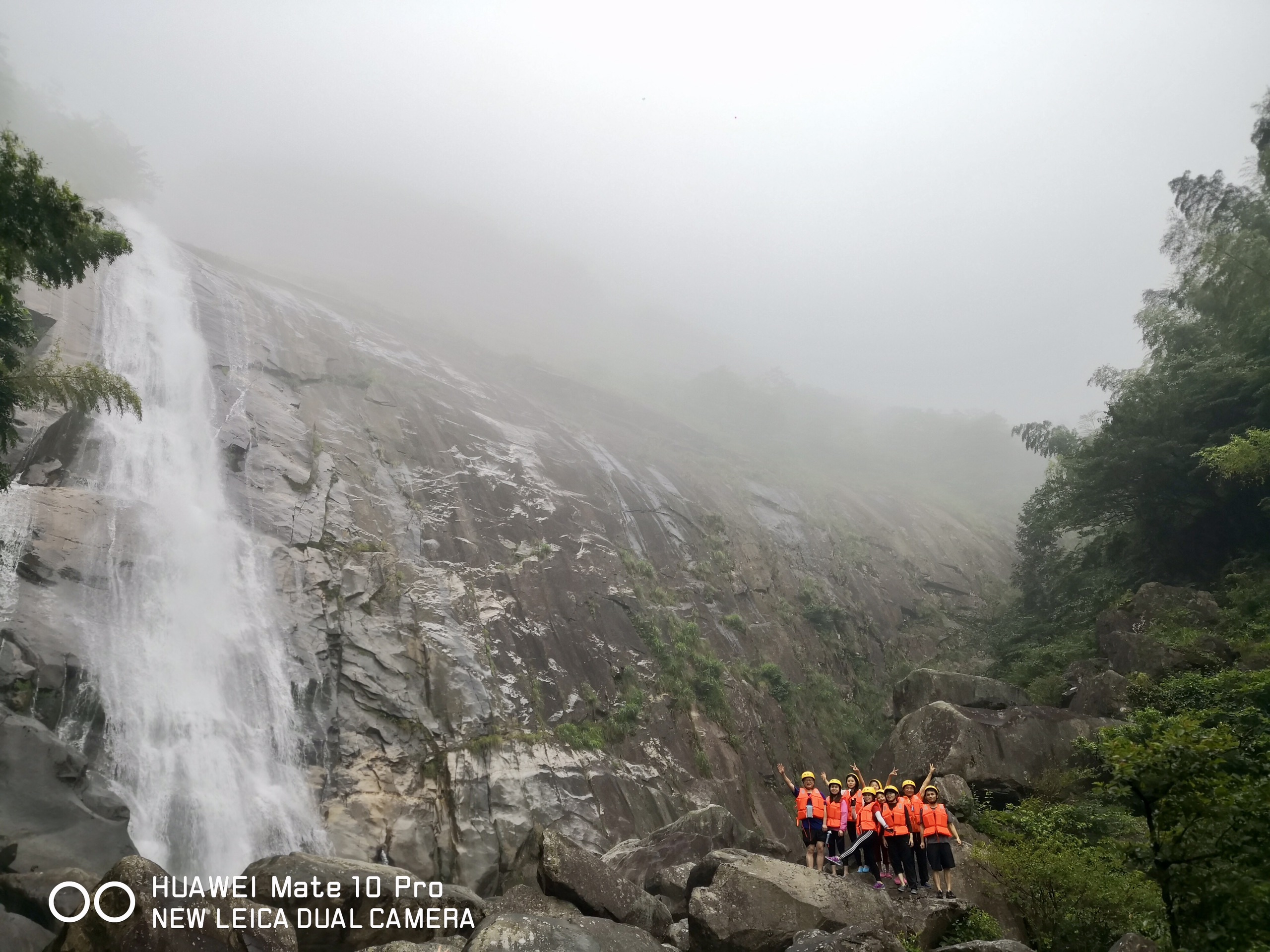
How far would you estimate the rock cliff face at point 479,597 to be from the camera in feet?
53.2

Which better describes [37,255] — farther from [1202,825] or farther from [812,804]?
[1202,825]

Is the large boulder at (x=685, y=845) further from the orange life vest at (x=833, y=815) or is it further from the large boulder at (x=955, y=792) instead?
the large boulder at (x=955, y=792)

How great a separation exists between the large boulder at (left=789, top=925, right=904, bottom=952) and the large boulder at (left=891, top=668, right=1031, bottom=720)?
402 inches

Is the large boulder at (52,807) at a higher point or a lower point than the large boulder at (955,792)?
higher

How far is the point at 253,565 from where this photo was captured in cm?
1919

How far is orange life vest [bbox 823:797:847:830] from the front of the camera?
33.8 feet

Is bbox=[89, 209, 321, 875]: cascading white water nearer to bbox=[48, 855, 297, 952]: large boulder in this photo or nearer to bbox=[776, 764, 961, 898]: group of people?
bbox=[48, 855, 297, 952]: large boulder

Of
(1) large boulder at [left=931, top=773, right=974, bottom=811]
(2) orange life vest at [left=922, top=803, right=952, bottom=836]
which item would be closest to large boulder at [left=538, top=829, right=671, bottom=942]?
(2) orange life vest at [left=922, top=803, right=952, bottom=836]

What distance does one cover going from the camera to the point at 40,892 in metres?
8.05

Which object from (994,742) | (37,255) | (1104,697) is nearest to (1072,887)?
(994,742)

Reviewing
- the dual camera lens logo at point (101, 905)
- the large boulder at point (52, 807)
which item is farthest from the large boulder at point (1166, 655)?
the large boulder at point (52, 807)

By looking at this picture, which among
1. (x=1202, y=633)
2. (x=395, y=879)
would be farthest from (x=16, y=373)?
(x=1202, y=633)

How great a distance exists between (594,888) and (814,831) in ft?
11.8

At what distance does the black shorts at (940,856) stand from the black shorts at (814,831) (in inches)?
64.6
